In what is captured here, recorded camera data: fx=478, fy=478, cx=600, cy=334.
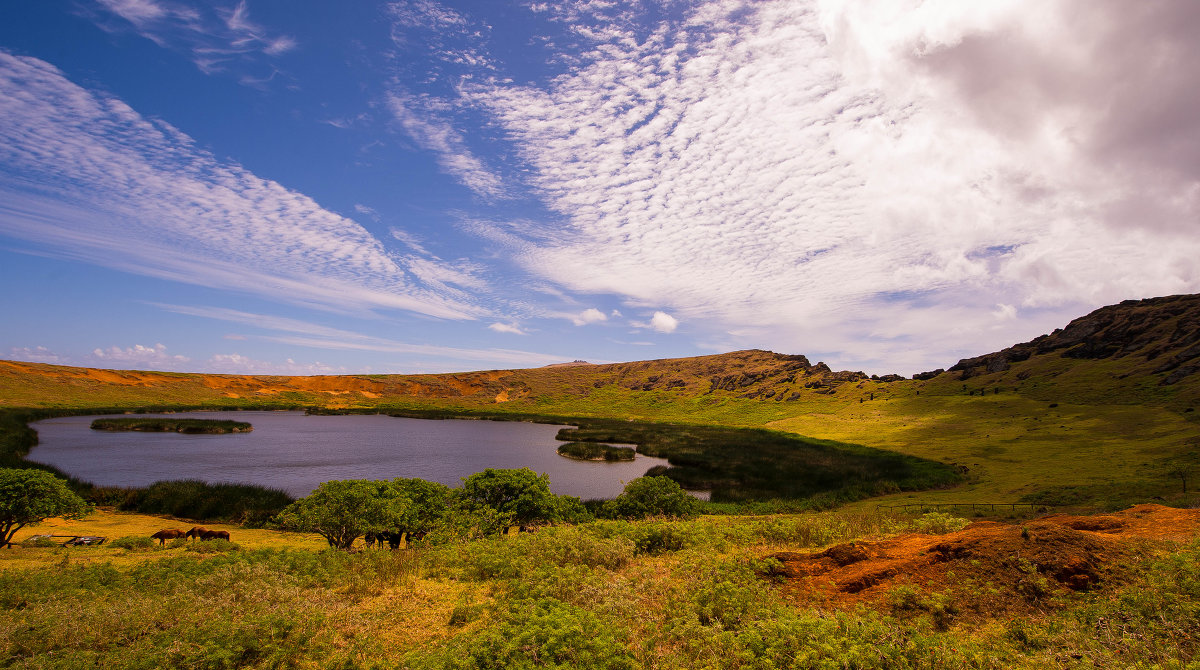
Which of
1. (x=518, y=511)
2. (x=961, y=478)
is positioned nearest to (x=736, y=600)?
(x=518, y=511)

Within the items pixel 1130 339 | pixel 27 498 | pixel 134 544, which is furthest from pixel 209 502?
pixel 1130 339

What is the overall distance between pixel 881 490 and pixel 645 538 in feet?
97.2

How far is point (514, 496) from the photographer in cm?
1991

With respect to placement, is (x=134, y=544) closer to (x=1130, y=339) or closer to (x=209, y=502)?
(x=209, y=502)

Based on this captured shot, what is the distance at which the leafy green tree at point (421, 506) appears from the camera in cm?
1781

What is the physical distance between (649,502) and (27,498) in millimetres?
23140

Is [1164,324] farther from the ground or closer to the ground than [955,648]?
farther from the ground

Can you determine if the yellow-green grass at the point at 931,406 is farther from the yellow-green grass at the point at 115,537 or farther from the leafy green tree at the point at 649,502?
the yellow-green grass at the point at 115,537

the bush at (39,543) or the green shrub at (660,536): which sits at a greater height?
the green shrub at (660,536)

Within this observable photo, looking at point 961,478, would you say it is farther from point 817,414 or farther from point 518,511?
point 817,414

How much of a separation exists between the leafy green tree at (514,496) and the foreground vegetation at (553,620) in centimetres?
849

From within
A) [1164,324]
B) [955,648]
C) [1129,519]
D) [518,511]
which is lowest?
[518,511]

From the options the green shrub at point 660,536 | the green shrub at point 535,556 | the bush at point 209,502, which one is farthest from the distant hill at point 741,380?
the bush at point 209,502

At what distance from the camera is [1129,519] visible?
1127cm
